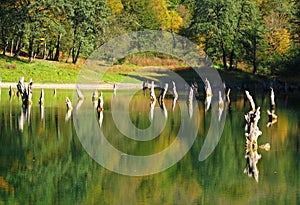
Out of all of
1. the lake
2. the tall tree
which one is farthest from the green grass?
the lake

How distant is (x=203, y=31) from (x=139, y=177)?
61.3 meters

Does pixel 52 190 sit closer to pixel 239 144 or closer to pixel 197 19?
pixel 239 144

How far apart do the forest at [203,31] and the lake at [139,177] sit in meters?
34.4

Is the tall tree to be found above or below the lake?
above

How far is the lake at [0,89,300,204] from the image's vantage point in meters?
18.8

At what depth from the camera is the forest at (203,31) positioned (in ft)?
234

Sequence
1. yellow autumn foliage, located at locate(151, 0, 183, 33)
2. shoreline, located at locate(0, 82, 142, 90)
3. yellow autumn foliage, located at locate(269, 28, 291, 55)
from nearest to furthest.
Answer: shoreline, located at locate(0, 82, 142, 90), yellow autumn foliage, located at locate(269, 28, 291, 55), yellow autumn foliage, located at locate(151, 0, 183, 33)

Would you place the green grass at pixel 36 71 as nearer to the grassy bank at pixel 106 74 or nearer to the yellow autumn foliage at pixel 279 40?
the grassy bank at pixel 106 74

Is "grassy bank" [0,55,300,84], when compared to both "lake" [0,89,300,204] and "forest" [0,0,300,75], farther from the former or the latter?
"lake" [0,89,300,204]

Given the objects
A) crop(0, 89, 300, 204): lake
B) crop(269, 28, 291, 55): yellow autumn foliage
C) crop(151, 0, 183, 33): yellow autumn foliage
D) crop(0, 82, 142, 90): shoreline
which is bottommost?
crop(0, 89, 300, 204): lake

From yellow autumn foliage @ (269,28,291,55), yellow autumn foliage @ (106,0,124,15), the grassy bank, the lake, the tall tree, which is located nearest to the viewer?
the lake

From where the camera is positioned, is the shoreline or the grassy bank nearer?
the shoreline

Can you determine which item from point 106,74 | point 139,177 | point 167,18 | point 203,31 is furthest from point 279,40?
point 139,177

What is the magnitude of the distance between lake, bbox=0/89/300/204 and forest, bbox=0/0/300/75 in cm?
3438
